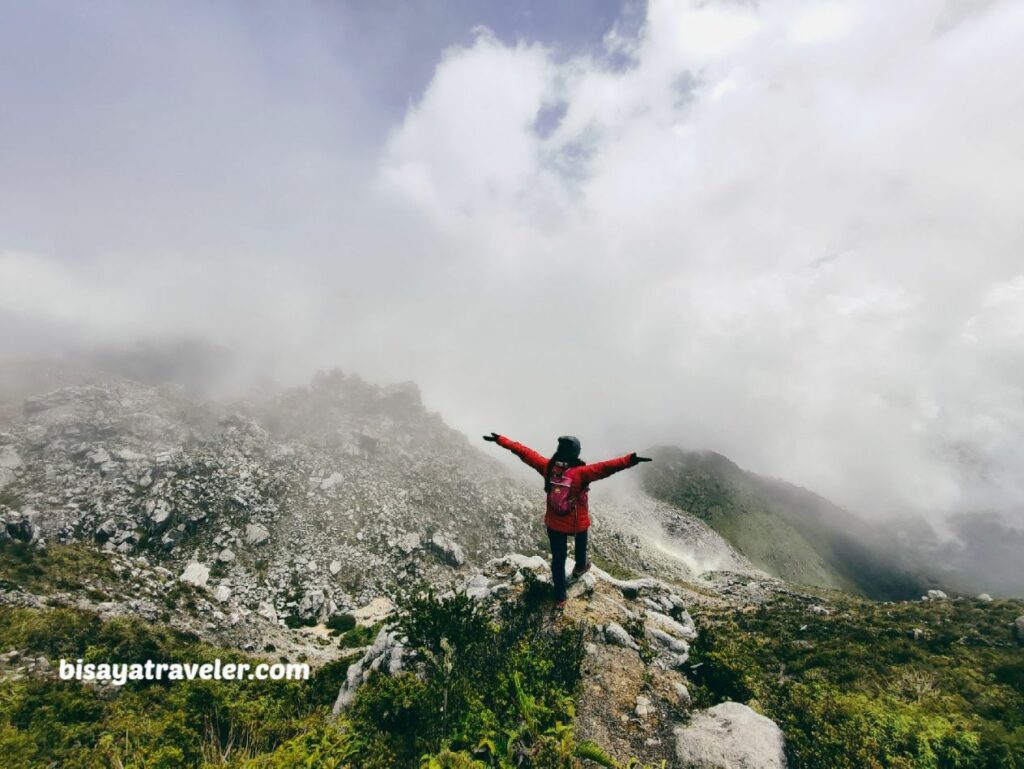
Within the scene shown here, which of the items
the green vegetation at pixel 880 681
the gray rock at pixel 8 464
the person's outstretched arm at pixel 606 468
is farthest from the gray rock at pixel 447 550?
the person's outstretched arm at pixel 606 468

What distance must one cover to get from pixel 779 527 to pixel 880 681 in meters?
166

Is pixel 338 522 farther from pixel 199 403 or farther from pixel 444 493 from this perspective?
pixel 199 403

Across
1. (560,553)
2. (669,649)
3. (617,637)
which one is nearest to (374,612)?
(617,637)

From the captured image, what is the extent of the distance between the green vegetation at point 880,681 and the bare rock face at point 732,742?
0.41 metres

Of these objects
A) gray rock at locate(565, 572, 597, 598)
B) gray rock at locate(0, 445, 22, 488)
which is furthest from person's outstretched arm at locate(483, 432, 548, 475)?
gray rock at locate(0, 445, 22, 488)

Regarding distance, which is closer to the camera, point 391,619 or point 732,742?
point 732,742

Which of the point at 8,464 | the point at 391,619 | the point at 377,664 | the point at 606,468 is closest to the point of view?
the point at 606,468

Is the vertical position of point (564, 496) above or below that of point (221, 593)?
above

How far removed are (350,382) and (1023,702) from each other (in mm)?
129385

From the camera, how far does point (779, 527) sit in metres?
155

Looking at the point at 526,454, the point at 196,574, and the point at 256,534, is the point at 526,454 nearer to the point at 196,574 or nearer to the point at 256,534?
the point at 196,574

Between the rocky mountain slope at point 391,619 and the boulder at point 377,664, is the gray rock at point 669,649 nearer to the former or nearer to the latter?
the rocky mountain slope at point 391,619

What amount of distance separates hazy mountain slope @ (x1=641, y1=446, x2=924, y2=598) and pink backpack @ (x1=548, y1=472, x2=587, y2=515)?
152 m

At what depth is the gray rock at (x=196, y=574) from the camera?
5269cm
